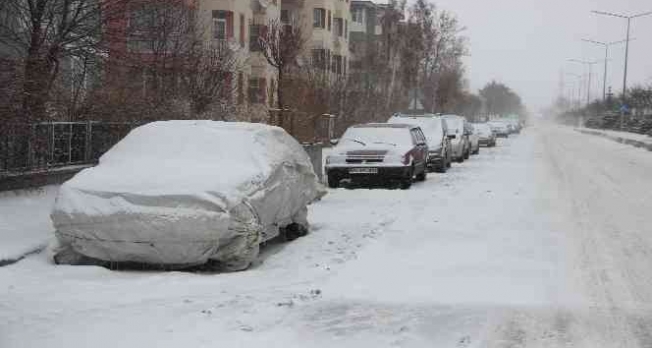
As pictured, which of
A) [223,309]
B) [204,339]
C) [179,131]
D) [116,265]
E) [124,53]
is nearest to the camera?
[204,339]

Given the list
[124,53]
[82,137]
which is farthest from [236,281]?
[124,53]

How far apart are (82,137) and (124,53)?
6.89 ft

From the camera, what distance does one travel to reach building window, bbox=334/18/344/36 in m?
65.3

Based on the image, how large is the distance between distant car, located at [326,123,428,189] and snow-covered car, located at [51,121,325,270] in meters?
8.90

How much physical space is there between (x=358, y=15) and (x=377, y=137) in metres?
69.0

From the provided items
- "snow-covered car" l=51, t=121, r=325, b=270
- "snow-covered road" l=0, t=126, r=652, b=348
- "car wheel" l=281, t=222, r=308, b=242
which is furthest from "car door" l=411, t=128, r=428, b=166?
"snow-covered car" l=51, t=121, r=325, b=270

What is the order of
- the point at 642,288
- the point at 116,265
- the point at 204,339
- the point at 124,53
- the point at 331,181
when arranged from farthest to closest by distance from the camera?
the point at 331,181 → the point at 124,53 → the point at 116,265 → the point at 642,288 → the point at 204,339

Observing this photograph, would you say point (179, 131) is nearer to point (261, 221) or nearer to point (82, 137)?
point (261, 221)

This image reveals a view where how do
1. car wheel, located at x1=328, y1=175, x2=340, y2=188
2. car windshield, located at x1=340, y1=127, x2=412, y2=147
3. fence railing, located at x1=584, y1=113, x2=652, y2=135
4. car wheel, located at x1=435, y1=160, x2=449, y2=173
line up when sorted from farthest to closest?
fence railing, located at x1=584, y1=113, x2=652, y2=135 < car wheel, located at x1=435, y1=160, x2=449, y2=173 < car windshield, located at x1=340, y1=127, x2=412, y2=147 < car wheel, located at x1=328, y1=175, x2=340, y2=188

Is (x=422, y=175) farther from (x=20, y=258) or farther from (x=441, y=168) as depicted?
(x=20, y=258)

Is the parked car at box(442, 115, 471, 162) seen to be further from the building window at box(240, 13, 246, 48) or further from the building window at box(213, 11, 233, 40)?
the building window at box(240, 13, 246, 48)

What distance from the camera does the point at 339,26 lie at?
6594cm

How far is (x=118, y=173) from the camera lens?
9.42m

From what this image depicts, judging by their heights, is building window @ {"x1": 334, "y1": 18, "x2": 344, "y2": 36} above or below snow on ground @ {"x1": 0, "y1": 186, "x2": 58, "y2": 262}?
above
